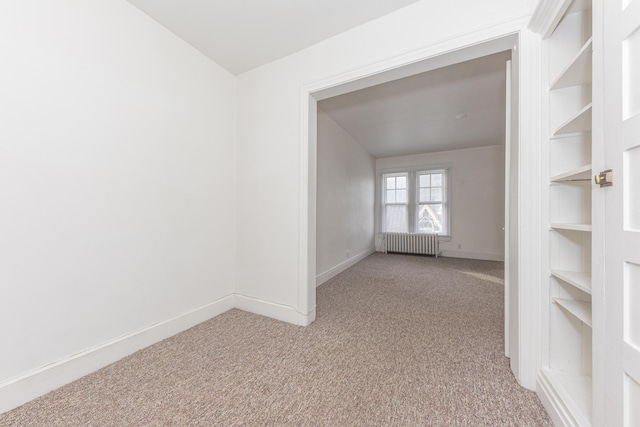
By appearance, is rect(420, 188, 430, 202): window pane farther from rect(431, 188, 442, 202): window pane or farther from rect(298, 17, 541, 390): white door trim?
rect(298, 17, 541, 390): white door trim

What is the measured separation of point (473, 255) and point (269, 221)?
515 centimetres

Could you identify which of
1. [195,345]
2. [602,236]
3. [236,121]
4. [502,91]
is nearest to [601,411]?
[602,236]

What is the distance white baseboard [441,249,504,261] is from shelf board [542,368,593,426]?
4680mm

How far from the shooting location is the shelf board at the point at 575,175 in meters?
1.02

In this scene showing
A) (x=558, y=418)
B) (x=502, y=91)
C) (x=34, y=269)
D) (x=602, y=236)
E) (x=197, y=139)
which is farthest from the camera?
(x=502, y=91)

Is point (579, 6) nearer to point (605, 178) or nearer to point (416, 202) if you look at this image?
point (605, 178)

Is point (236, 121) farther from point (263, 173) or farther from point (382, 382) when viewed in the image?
point (382, 382)

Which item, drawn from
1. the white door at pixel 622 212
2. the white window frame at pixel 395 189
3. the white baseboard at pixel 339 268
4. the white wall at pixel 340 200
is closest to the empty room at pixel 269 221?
the white door at pixel 622 212

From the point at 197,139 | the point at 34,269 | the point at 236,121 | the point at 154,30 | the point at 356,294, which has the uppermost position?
the point at 154,30

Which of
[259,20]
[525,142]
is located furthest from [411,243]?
[259,20]

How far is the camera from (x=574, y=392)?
109 centimetres

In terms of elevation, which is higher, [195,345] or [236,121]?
[236,121]

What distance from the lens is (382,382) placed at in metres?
1.38

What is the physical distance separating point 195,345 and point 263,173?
1535 millimetres
